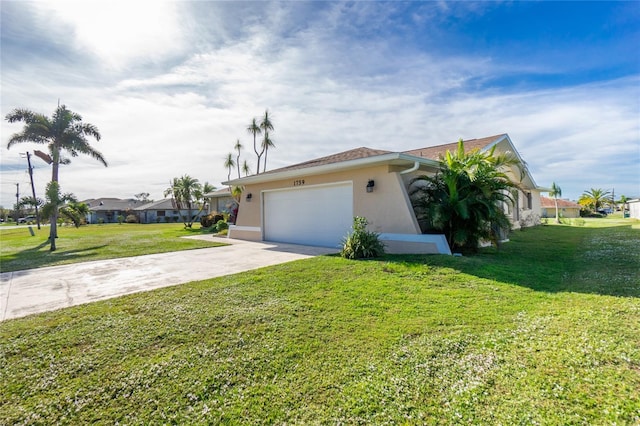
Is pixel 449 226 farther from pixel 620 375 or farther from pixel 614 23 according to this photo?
pixel 614 23

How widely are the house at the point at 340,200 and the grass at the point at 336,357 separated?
3564 millimetres

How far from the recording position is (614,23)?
7.89 m

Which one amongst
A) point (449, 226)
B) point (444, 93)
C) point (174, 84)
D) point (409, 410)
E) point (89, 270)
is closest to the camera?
point (409, 410)

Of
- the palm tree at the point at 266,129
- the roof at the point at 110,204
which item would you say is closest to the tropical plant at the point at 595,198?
the palm tree at the point at 266,129

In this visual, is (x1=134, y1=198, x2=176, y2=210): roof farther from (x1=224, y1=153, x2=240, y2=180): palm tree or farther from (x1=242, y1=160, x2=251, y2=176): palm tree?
(x1=242, y1=160, x2=251, y2=176): palm tree

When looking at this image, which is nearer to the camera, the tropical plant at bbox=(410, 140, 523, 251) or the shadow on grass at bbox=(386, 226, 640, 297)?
the shadow on grass at bbox=(386, 226, 640, 297)

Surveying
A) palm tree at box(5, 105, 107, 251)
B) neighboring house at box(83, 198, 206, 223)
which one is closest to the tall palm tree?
palm tree at box(5, 105, 107, 251)

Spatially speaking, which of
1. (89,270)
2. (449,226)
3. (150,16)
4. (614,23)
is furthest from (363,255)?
(614,23)

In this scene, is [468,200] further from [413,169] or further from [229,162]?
[229,162]

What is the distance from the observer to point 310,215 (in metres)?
11.4

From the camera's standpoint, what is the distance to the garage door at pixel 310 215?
1027cm

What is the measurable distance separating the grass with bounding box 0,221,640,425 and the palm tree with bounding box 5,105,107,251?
A: 17326 mm

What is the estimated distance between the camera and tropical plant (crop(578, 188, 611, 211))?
45.2 metres

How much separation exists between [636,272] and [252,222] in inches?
498
